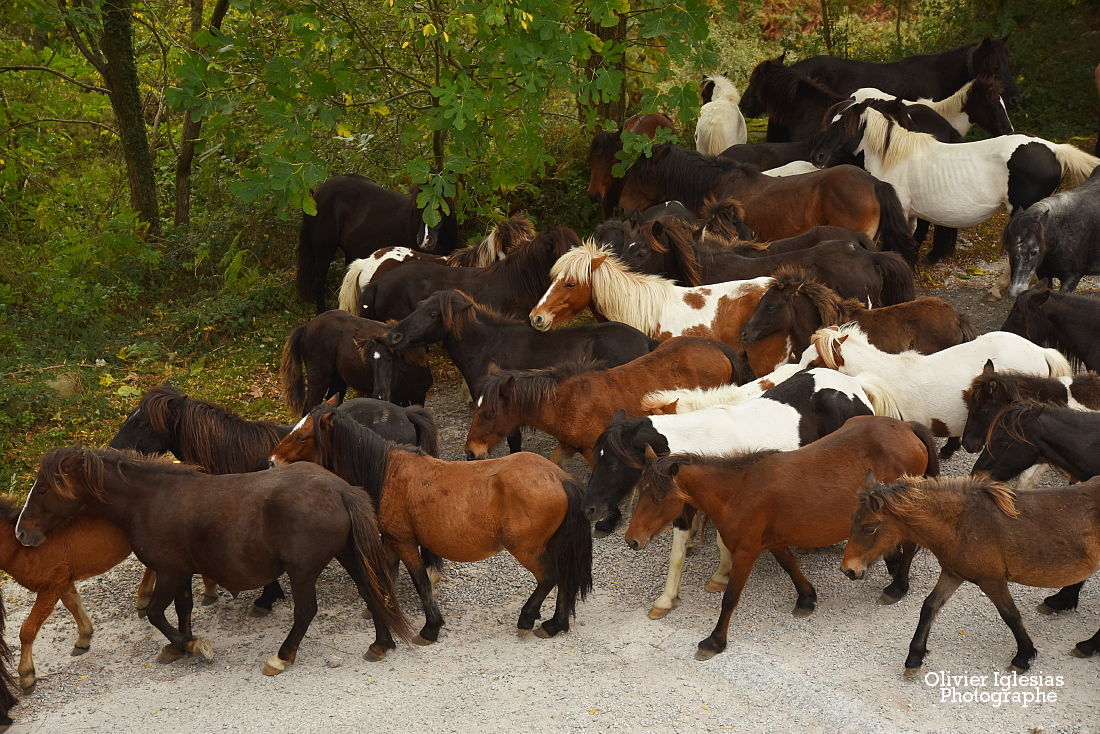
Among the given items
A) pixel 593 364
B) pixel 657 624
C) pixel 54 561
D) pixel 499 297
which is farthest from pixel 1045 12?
pixel 54 561

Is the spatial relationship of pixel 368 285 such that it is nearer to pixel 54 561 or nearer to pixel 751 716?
pixel 54 561

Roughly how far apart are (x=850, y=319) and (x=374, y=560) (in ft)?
15.1

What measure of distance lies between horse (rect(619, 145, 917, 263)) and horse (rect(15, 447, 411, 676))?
6.54m

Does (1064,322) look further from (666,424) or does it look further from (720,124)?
(720,124)

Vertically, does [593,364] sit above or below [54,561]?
above

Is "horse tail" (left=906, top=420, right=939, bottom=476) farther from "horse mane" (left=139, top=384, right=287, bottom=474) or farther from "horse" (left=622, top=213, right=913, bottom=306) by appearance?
"horse mane" (left=139, top=384, right=287, bottom=474)

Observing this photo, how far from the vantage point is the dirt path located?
17.5ft

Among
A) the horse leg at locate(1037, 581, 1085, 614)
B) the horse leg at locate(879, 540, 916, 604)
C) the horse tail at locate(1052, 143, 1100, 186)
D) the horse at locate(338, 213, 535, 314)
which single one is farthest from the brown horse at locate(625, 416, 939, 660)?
the horse tail at locate(1052, 143, 1100, 186)

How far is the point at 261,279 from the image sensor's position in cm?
1252

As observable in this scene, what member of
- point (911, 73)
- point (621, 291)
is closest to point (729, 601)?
point (621, 291)

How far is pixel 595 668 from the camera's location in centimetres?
577

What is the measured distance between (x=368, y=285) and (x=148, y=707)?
5.16 metres

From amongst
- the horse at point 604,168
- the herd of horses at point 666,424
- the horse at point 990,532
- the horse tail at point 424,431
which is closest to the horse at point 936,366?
the herd of horses at point 666,424

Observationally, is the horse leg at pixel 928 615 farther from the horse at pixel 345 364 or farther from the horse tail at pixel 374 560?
the horse at pixel 345 364
